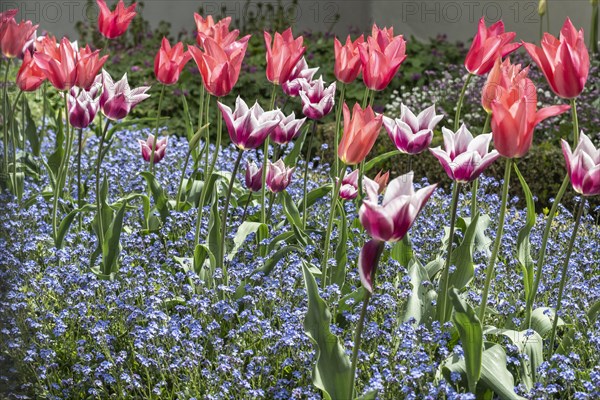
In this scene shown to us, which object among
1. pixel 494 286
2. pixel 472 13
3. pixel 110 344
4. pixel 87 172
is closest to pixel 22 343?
pixel 110 344

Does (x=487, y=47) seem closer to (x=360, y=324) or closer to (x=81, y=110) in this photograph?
(x=360, y=324)

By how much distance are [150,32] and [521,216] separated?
716 centimetres

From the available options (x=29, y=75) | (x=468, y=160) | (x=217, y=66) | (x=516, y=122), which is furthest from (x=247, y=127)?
(x=29, y=75)

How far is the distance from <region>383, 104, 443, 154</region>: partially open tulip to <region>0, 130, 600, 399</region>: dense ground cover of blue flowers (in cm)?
42

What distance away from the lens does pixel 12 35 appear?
3.60m

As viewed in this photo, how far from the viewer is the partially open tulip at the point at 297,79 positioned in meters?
3.41

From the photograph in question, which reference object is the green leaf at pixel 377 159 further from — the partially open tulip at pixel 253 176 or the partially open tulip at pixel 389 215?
the partially open tulip at pixel 389 215

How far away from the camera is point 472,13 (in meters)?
9.60

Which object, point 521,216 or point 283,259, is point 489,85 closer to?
point 283,259

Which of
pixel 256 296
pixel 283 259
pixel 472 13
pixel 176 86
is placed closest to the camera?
pixel 256 296

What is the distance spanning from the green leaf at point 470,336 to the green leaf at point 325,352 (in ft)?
0.95

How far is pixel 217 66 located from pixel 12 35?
3.69 feet

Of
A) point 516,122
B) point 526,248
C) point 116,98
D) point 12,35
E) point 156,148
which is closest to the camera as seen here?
point 516,122

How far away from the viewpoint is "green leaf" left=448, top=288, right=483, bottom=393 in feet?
7.09
